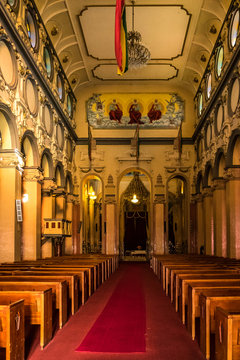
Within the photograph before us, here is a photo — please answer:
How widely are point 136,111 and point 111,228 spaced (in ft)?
22.9

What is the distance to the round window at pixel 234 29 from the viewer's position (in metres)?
13.4

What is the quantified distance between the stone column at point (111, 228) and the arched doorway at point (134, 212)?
2571mm

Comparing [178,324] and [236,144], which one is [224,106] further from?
[178,324]

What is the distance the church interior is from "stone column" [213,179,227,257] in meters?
0.06

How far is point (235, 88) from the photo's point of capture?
13445 mm

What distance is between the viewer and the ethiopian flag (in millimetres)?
10516

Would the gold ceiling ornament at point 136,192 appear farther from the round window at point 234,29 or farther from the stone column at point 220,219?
the round window at point 234,29

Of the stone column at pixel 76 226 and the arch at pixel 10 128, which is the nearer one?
the arch at pixel 10 128

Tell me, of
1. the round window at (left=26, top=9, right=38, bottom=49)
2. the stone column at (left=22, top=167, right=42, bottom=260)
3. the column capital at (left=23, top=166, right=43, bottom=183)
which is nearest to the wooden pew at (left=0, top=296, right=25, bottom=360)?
the stone column at (left=22, top=167, right=42, bottom=260)

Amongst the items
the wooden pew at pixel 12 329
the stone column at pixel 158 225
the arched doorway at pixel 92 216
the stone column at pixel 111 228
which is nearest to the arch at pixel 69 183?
the stone column at pixel 111 228

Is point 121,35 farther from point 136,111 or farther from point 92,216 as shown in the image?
point 92,216

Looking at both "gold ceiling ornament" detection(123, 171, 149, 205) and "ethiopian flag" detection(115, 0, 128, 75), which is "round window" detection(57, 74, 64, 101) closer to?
"ethiopian flag" detection(115, 0, 128, 75)

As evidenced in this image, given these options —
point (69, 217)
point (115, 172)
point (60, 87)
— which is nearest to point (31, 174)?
point (60, 87)

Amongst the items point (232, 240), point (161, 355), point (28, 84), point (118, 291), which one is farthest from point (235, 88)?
point (161, 355)
